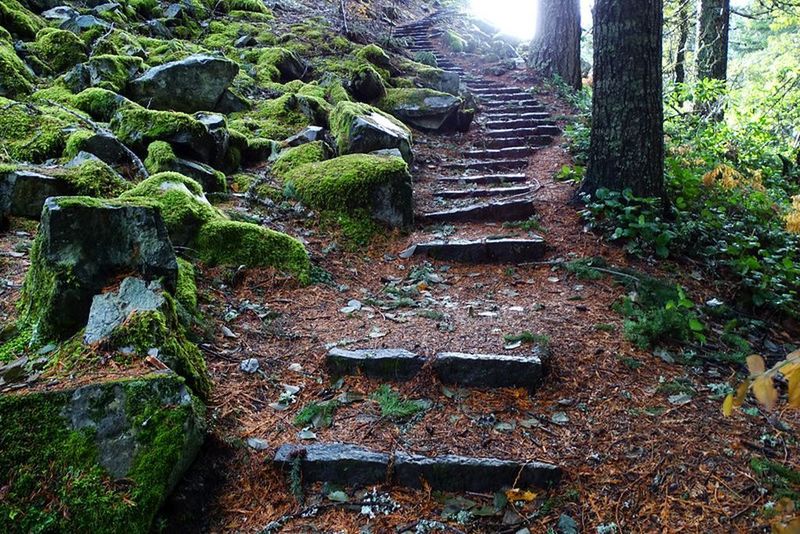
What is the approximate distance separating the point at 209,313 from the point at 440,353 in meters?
1.78

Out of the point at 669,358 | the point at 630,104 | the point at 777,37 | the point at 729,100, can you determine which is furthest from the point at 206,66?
the point at 777,37

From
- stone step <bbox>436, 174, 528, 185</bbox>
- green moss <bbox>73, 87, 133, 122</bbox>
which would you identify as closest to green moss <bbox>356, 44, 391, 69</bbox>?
stone step <bbox>436, 174, 528, 185</bbox>

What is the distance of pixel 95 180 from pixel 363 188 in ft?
8.77

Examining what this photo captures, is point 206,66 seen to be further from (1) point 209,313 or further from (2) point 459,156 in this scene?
(1) point 209,313

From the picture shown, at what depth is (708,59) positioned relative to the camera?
1062cm

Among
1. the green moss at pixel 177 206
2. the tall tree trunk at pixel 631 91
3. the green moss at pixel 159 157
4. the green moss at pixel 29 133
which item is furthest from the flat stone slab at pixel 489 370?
the green moss at pixel 29 133

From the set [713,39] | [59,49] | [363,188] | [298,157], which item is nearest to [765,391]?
[363,188]

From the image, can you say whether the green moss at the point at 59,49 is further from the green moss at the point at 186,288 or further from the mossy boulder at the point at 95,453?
the mossy boulder at the point at 95,453

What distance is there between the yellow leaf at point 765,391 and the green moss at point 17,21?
34.2 feet

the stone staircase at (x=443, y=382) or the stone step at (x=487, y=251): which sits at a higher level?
the stone step at (x=487, y=251)

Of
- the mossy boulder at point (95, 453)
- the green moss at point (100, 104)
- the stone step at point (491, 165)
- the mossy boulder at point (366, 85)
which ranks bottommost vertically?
the mossy boulder at point (95, 453)

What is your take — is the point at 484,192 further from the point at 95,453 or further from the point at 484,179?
the point at 95,453

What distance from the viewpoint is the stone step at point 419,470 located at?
8.64 ft

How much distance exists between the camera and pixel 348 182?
583cm
